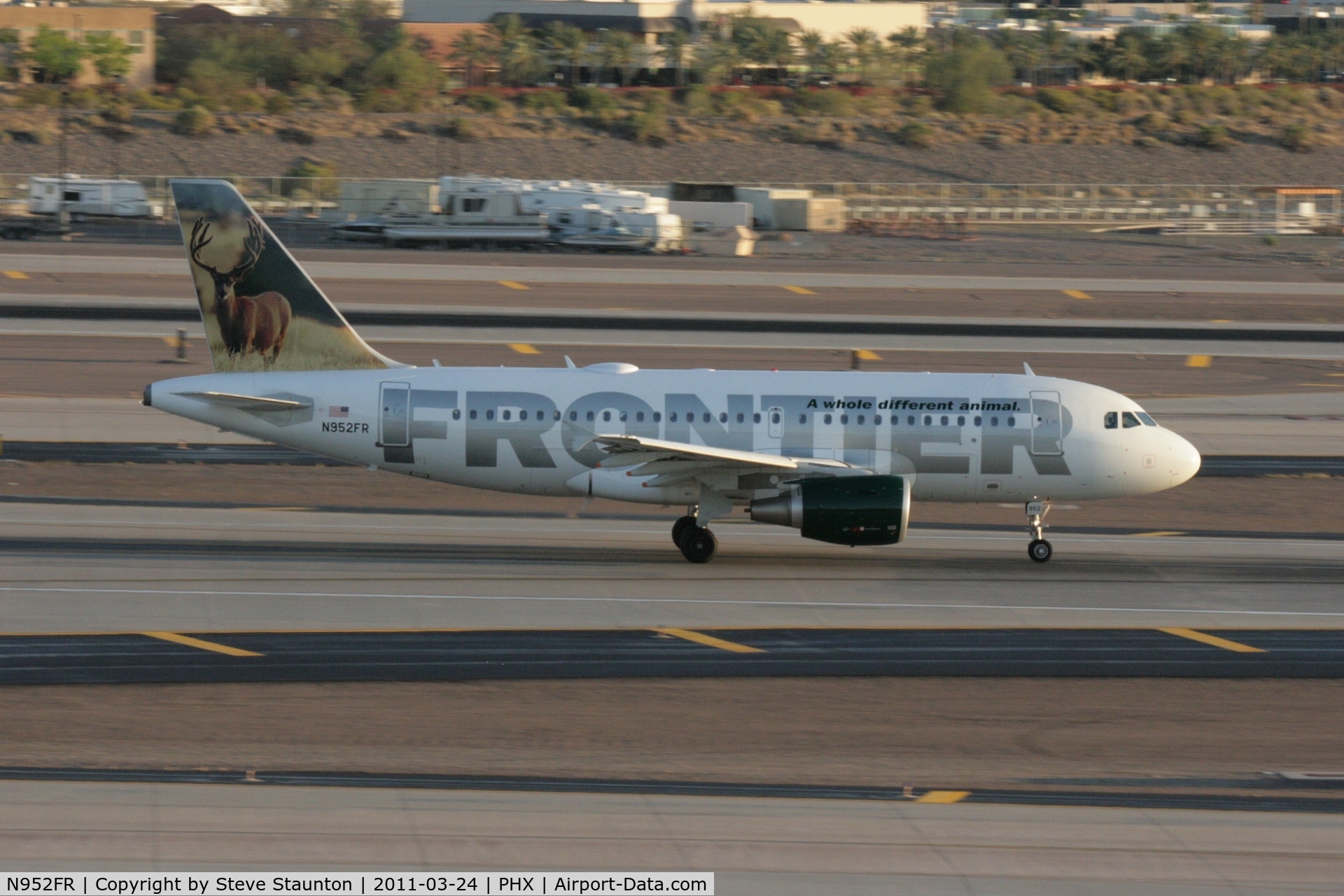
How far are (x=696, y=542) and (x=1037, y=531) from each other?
735 cm

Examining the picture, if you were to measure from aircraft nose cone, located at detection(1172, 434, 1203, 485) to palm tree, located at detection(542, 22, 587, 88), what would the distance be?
446 feet

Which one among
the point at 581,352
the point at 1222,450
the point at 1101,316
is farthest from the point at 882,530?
the point at 1101,316

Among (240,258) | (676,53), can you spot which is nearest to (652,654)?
(240,258)

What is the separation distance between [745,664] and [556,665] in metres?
3.06

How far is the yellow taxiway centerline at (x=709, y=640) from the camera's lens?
2530 cm

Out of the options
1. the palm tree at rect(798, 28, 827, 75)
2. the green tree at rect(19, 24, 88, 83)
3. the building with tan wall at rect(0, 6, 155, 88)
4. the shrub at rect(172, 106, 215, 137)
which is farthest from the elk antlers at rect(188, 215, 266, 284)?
the palm tree at rect(798, 28, 827, 75)

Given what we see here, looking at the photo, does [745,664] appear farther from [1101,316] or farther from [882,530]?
[1101,316]

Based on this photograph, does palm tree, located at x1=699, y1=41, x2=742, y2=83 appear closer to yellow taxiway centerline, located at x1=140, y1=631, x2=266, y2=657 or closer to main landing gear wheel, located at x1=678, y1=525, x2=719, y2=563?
main landing gear wheel, located at x1=678, y1=525, x2=719, y2=563

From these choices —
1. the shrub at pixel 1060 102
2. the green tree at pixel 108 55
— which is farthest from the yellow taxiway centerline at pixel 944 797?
the green tree at pixel 108 55

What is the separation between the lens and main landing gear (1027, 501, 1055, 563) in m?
31.7

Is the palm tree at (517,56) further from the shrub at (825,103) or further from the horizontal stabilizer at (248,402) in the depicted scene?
the horizontal stabilizer at (248,402)

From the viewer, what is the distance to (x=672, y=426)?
103 ft

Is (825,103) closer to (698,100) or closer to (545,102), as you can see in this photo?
(698,100)

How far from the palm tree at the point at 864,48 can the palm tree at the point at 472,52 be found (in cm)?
4106
